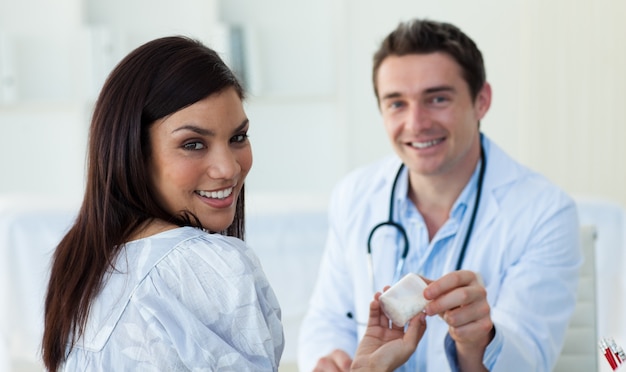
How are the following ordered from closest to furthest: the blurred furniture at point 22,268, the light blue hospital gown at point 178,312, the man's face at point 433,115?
the light blue hospital gown at point 178,312
the man's face at point 433,115
the blurred furniture at point 22,268

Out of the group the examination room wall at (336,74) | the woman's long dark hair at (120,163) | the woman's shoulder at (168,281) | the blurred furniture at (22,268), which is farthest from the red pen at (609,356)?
the examination room wall at (336,74)

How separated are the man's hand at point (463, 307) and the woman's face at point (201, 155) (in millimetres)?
407

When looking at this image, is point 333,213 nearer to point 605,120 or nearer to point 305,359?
point 305,359

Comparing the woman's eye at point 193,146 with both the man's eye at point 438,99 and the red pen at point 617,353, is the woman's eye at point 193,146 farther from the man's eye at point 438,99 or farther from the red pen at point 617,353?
the man's eye at point 438,99

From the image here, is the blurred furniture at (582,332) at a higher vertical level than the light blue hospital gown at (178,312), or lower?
lower

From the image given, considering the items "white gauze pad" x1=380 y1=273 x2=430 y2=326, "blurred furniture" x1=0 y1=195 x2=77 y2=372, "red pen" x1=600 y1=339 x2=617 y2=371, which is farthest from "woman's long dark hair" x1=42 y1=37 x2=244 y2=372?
"blurred furniture" x1=0 y1=195 x2=77 y2=372

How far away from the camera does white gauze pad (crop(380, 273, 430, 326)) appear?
1392 millimetres

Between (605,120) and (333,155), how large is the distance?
1.22 m

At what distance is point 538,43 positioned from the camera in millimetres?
3887

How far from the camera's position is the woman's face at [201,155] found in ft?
3.56

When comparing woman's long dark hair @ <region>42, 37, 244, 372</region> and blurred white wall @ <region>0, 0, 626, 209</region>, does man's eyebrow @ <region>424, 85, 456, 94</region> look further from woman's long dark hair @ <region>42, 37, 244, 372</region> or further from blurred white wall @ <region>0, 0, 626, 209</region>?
blurred white wall @ <region>0, 0, 626, 209</region>

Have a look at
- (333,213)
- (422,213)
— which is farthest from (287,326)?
(422,213)

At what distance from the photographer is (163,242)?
1043 mm

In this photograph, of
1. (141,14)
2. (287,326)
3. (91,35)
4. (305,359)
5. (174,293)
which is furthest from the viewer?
(141,14)
